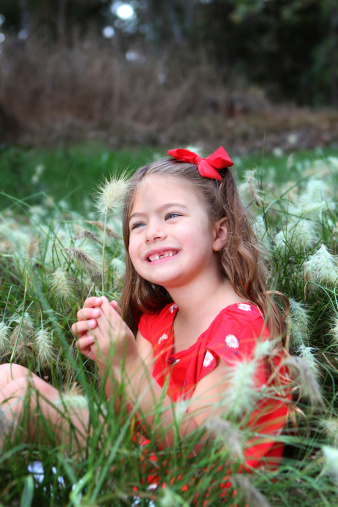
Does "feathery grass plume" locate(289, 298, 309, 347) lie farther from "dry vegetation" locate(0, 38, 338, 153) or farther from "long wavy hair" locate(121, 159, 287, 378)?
"dry vegetation" locate(0, 38, 338, 153)

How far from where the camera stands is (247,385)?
48.5 inches

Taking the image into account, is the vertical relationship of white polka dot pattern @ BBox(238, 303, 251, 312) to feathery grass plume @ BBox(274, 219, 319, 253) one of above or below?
below

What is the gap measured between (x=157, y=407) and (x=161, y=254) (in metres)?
0.64

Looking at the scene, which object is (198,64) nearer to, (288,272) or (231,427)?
(288,272)

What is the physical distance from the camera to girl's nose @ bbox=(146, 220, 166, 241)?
73.7 inches

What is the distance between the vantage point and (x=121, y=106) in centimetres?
1166

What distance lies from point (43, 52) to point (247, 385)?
1125 cm

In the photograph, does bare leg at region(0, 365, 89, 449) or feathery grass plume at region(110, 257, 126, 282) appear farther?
feathery grass plume at region(110, 257, 126, 282)

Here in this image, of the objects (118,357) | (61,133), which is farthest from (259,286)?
(61,133)

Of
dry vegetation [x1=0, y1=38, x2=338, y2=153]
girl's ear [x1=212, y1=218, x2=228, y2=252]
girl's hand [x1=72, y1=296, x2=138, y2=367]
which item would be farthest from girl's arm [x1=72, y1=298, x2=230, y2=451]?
dry vegetation [x1=0, y1=38, x2=338, y2=153]

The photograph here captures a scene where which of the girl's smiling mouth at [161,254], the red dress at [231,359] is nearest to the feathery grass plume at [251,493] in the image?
the red dress at [231,359]

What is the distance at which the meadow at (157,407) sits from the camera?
1264 millimetres

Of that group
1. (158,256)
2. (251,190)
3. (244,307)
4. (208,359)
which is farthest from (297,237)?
(208,359)

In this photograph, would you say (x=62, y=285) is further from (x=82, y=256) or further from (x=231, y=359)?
(x=231, y=359)
